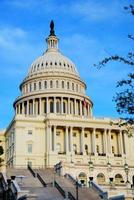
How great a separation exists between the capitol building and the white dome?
3.65ft

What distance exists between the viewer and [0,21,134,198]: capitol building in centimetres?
8894

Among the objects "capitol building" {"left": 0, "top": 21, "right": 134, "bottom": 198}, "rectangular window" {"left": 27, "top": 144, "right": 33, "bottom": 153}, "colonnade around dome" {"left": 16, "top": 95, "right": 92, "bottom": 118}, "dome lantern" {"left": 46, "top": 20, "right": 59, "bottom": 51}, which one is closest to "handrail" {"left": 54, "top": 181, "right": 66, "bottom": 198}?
"capitol building" {"left": 0, "top": 21, "right": 134, "bottom": 198}

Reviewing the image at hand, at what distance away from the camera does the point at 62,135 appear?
324 feet

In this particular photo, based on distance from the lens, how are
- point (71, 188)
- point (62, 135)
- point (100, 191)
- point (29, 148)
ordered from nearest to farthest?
point (100, 191) < point (71, 188) < point (29, 148) < point (62, 135)

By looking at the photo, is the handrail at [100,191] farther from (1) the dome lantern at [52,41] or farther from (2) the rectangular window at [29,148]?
(1) the dome lantern at [52,41]

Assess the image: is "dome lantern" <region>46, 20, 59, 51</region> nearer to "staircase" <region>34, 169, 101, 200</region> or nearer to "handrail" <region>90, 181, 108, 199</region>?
"staircase" <region>34, 169, 101, 200</region>

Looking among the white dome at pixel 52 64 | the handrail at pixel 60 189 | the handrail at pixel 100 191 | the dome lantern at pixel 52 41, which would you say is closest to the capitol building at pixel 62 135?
the white dome at pixel 52 64

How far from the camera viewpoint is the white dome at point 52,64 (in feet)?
394

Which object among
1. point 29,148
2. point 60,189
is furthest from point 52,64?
point 60,189

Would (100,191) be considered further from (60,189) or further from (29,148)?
(29,148)

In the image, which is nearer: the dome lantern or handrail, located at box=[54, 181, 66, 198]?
handrail, located at box=[54, 181, 66, 198]

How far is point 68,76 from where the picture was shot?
119 meters

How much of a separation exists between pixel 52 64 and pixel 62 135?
2932 centimetres

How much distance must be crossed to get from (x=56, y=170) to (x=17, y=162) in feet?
71.3
